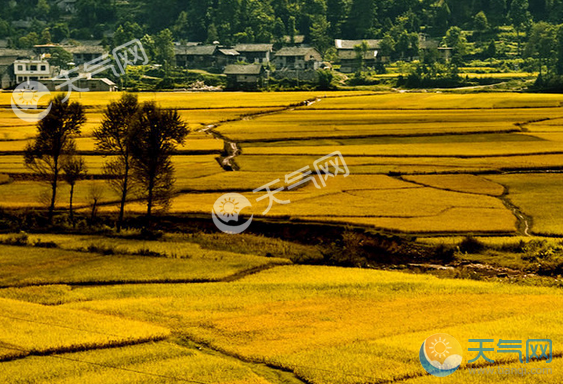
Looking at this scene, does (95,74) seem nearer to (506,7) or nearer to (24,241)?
(506,7)

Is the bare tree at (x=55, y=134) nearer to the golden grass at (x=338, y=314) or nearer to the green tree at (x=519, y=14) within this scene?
the golden grass at (x=338, y=314)

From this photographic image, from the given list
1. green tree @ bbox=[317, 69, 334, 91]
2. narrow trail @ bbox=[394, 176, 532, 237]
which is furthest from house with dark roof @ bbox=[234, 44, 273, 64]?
narrow trail @ bbox=[394, 176, 532, 237]

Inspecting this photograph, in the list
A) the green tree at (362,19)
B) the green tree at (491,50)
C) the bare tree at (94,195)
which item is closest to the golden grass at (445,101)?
the green tree at (491,50)

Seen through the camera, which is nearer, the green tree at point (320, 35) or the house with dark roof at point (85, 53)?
the house with dark roof at point (85, 53)

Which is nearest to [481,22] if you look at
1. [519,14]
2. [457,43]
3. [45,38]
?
[519,14]

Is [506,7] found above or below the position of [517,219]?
above

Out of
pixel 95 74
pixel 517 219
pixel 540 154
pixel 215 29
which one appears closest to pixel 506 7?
pixel 215 29

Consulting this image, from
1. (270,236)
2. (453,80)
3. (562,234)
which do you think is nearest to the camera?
(562,234)
